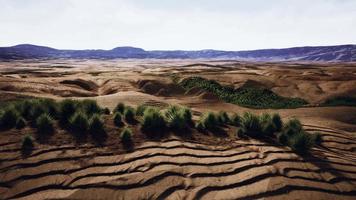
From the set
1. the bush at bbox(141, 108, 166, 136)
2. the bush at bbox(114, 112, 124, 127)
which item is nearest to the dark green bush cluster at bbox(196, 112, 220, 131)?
the bush at bbox(141, 108, 166, 136)

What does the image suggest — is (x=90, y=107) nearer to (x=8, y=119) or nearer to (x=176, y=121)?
(x=8, y=119)

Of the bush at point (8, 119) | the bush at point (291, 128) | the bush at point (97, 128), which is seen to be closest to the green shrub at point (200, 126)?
the bush at point (291, 128)

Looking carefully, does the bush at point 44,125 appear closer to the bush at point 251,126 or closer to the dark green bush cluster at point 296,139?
the bush at point 251,126

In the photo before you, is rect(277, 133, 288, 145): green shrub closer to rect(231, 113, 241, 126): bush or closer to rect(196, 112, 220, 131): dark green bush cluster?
rect(231, 113, 241, 126): bush

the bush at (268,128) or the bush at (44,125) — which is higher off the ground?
the bush at (44,125)

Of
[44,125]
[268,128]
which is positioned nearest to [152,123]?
[44,125]

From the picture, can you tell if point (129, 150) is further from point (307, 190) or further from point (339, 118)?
point (339, 118)
